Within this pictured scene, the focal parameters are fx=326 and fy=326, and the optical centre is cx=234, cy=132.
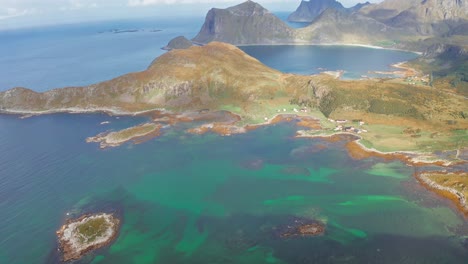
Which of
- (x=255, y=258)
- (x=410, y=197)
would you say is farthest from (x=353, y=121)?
(x=255, y=258)

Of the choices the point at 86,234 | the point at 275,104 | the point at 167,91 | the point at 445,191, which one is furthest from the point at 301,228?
the point at 167,91

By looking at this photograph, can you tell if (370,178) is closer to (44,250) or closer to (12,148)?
(44,250)

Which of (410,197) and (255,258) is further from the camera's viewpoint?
(410,197)

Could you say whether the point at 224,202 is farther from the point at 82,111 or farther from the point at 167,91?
the point at 82,111

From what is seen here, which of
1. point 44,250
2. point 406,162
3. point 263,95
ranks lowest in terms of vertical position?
point 44,250

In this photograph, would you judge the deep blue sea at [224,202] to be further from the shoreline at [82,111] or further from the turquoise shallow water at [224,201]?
the shoreline at [82,111]
